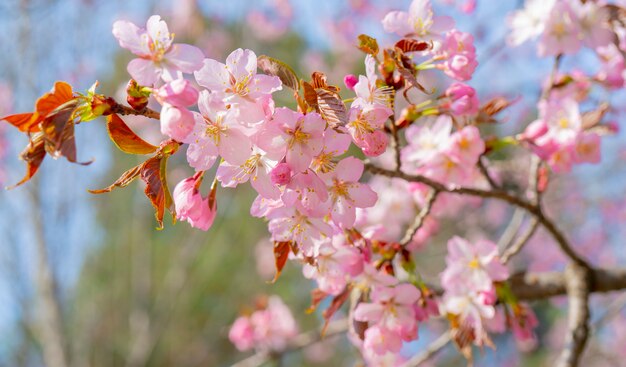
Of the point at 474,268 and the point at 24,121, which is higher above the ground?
the point at 24,121

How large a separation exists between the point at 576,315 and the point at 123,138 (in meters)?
1.01

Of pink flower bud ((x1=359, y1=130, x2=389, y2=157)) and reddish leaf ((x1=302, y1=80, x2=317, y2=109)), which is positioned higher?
reddish leaf ((x1=302, y1=80, x2=317, y2=109))

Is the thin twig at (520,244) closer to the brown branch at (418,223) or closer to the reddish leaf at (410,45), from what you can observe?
the brown branch at (418,223)

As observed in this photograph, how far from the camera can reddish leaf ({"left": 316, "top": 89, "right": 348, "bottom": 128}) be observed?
630mm

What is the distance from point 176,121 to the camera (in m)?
0.59

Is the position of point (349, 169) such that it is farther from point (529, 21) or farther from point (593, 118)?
point (529, 21)

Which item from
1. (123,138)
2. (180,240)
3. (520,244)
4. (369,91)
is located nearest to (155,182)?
(123,138)

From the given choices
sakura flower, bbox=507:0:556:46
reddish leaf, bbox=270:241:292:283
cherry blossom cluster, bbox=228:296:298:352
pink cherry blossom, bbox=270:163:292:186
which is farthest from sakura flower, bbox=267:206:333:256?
cherry blossom cluster, bbox=228:296:298:352

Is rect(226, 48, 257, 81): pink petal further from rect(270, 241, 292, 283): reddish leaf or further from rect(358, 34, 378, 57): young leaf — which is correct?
rect(270, 241, 292, 283): reddish leaf

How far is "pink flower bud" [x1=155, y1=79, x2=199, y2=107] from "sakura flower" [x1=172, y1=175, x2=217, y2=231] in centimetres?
16

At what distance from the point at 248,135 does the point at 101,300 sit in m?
5.57

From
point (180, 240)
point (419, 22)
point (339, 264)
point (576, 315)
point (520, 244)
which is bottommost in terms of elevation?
point (180, 240)

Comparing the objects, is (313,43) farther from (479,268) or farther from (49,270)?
(479,268)

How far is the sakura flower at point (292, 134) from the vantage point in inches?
24.7
